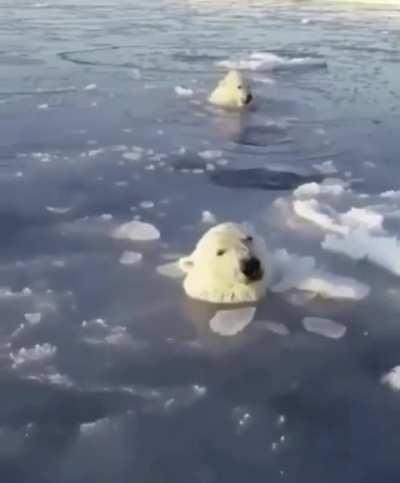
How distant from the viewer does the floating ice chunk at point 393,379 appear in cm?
429

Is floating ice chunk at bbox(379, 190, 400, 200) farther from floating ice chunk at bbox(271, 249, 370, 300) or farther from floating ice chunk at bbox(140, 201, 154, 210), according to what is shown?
floating ice chunk at bbox(140, 201, 154, 210)

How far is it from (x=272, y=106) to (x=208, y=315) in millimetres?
5563

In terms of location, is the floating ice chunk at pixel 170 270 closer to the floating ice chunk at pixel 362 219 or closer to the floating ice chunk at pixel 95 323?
the floating ice chunk at pixel 95 323

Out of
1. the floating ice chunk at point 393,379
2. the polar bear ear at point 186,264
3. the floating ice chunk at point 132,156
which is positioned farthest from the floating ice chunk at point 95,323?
the floating ice chunk at point 132,156

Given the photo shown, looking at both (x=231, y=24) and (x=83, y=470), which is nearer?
(x=83, y=470)

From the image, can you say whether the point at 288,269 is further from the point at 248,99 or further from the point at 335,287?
the point at 248,99

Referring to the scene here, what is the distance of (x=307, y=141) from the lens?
862cm

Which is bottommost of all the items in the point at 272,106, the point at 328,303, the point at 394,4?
the point at 394,4

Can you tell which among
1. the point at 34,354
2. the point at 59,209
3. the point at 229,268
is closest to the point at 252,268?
the point at 229,268

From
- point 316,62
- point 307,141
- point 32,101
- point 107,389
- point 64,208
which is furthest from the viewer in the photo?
point 316,62

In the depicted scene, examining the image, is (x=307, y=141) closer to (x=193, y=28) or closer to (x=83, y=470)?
(x=83, y=470)

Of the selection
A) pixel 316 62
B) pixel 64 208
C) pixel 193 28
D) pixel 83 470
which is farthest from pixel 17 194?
pixel 193 28

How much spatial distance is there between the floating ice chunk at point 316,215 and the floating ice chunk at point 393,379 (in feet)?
6.00

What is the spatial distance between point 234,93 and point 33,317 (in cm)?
553
